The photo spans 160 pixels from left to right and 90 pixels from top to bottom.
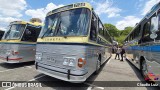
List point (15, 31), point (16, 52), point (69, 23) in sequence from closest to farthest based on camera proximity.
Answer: point (69, 23) < point (16, 52) < point (15, 31)

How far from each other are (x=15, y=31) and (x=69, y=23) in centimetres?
530

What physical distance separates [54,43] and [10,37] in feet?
16.8

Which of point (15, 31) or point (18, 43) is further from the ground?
point (15, 31)

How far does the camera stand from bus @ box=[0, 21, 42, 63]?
818cm

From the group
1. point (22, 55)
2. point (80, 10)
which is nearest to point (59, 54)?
point (80, 10)

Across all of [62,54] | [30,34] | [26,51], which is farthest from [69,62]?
[30,34]

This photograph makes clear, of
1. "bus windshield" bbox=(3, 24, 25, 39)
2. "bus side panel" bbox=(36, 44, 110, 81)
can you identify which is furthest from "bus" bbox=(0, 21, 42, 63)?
"bus side panel" bbox=(36, 44, 110, 81)

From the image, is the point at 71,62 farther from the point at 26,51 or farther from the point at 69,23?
the point at 26,51

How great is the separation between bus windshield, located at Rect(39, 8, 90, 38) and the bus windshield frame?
3.55m

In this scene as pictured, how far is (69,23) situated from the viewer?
16.9 ft

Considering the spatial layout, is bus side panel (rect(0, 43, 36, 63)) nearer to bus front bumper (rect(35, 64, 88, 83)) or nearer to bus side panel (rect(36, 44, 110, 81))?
bus side panel (rect(36, 44, 110, 81))

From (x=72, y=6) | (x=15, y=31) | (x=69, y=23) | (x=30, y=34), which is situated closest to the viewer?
(x=69, y=23)

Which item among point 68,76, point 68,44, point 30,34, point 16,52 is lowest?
point 68,76

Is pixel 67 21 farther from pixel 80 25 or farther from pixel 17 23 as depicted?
pixel 17 23
